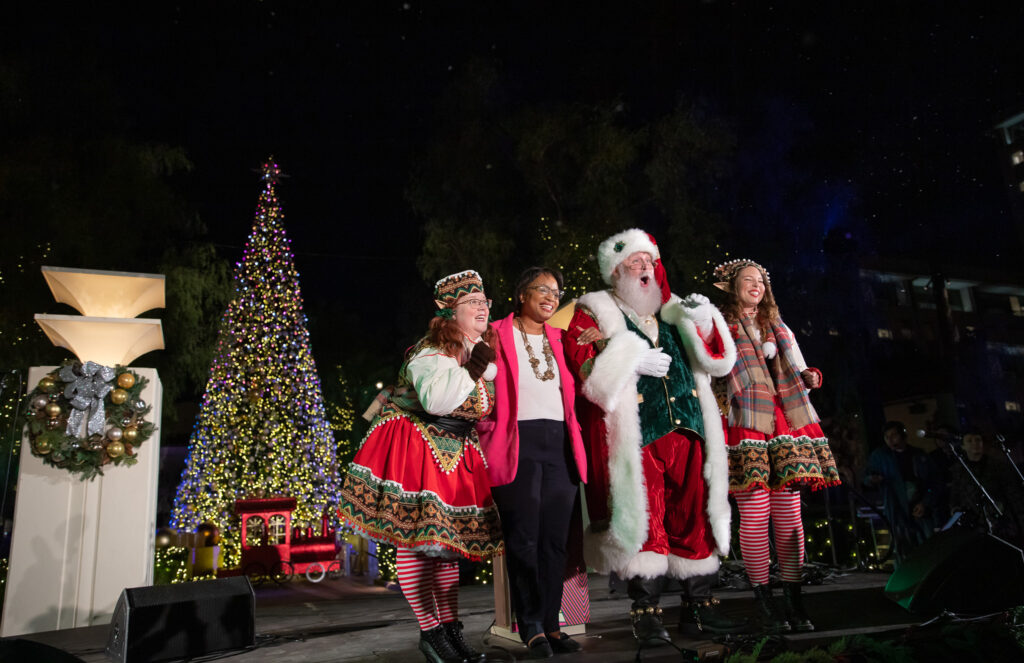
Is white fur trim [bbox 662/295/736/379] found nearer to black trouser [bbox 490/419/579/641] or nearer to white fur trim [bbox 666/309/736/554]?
white fur trim [bbox 666/309/736/554]

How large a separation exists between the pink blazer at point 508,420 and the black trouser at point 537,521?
48mm

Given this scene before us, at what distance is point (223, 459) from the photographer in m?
11.1

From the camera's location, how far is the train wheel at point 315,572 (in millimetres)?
11289

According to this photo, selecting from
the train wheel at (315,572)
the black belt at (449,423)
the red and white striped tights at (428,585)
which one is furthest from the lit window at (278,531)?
the black belt at (449,423)

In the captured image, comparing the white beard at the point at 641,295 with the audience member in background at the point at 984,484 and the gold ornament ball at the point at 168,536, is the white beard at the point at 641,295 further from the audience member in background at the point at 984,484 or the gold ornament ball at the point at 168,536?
the gold ornament ball at the point at 168,536

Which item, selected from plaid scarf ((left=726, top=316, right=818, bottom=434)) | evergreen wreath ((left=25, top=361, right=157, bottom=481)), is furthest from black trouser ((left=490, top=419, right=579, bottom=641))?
evergreen wreath ((left=25, top=361, right=157, bottom=481))

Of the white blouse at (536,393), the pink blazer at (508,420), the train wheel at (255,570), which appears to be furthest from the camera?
the train wheel at (255,570)

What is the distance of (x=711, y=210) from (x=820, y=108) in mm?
2221

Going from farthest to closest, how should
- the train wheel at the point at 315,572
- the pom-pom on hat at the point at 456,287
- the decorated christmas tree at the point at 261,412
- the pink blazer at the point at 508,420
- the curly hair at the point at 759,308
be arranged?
the train wheel at the point at 315,572 → the decorated christmas tree at the point at 261,412 → the curly hair at the point at 759,308 → the pom-pom on hat at the point at 456,287 → the pink blazer at the point at 508,420

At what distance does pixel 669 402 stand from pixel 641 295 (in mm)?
580

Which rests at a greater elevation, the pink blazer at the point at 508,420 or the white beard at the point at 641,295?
the white beard at the point at 641,295

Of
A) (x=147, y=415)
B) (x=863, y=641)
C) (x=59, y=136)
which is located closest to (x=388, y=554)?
(x=147, y=415)

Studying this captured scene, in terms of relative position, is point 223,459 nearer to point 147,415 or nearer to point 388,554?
point 388,554

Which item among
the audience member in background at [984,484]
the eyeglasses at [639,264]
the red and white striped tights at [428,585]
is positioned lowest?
the red and white striped tights at [428,585]
